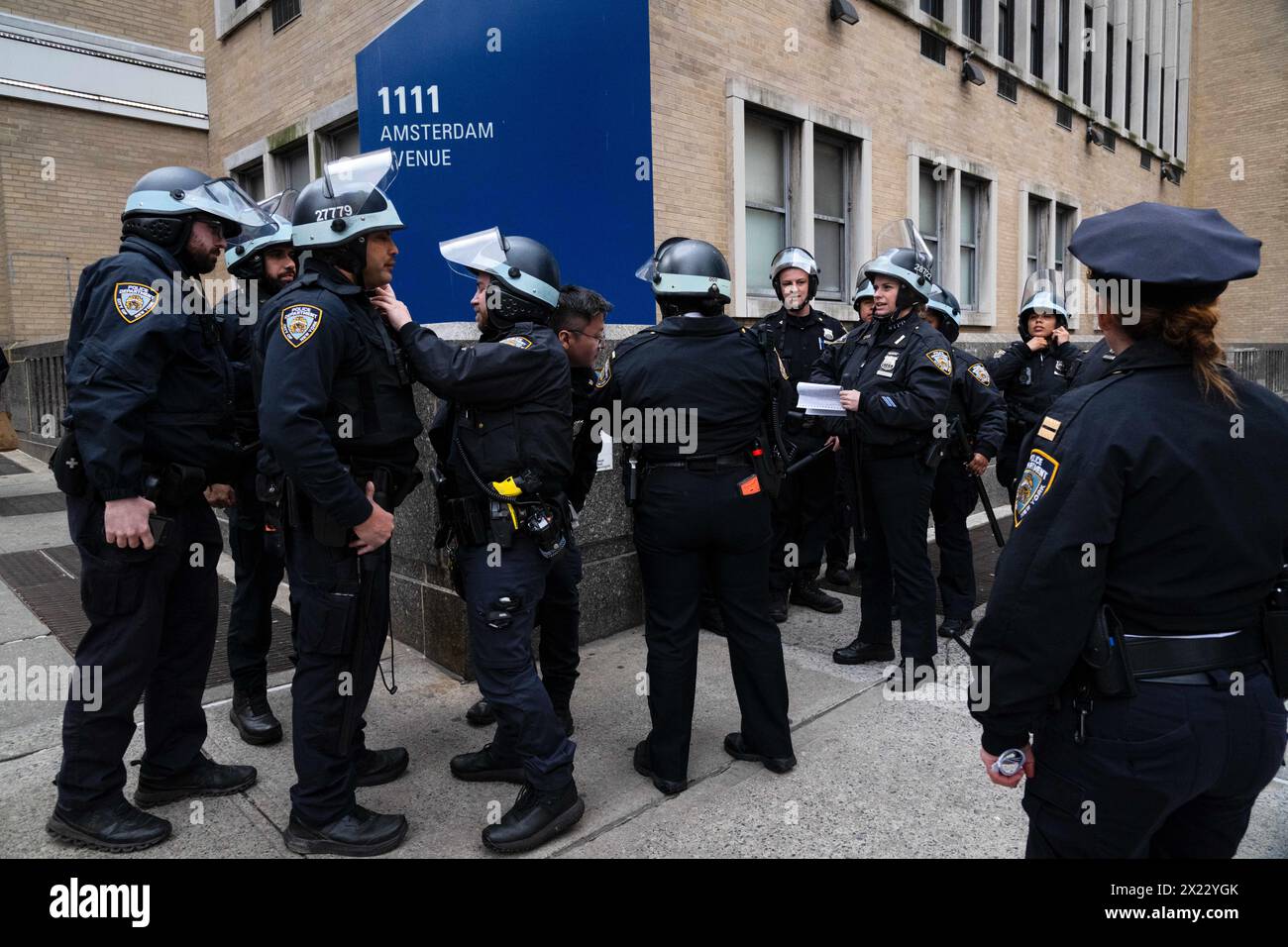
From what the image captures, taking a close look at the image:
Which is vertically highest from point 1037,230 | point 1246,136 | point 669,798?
point 1246,136

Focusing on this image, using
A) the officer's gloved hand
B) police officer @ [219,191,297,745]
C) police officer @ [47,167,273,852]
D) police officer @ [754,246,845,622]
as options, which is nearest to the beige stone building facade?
police officer @ [754,246,845,622]

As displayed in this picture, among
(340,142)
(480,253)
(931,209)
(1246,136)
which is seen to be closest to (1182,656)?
(480,253)

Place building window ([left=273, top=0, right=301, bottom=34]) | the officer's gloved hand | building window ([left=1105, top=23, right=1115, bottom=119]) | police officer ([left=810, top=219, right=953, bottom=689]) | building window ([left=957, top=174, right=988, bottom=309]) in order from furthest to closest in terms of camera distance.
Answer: building window ([left=1105, top=23, right=1115, bottom=119]), building window ([left=957, top=174, right=988, bottom=309]), building window ([left=273, top=0, right=301, bottom=34]), police officer ([left=810, top=219, right=953, bottom=689]), the officer's gloved hand

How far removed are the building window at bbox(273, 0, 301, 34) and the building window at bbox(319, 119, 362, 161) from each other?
145 cm

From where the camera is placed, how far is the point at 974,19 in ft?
38.1

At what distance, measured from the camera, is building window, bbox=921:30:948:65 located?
10250 mm

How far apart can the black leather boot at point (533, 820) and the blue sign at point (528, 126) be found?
4.25m

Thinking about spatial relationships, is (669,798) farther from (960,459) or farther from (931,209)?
(931,209)

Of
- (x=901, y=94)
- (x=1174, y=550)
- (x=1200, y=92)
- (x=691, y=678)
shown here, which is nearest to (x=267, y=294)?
(x=691, y=678)

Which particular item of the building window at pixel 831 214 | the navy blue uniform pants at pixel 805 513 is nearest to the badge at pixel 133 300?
the navy blue uniform pants at pixel 805 513

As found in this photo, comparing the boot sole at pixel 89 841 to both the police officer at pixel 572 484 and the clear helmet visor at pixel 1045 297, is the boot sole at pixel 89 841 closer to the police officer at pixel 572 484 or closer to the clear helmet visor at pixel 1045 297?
the police officer at pixel 572 484

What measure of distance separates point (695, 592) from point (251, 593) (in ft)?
6.94

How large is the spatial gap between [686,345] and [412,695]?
2409mm

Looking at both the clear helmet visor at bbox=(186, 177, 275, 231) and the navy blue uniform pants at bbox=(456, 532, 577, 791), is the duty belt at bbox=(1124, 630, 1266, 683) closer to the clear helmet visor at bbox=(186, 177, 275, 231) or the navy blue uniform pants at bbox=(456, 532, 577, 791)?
the navy blue uniform pants at bbox=(456, 532, 577, 791)
